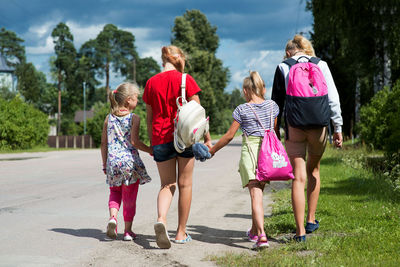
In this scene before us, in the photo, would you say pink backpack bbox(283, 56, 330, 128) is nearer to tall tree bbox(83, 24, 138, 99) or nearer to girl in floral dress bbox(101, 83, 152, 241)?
girl in floral dress bbox(101, 83, 152, 241)

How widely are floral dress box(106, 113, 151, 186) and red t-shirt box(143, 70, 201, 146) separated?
0.49 meters

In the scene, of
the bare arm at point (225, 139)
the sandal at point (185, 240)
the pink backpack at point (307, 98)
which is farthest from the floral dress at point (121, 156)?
the pink backpack at point (307, 98)

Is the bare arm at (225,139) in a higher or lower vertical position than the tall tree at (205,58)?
lower

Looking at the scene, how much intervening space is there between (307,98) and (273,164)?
28.7 inches

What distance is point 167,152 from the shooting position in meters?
5.14

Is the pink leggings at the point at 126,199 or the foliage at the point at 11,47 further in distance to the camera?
the foliage at the point at 11,47

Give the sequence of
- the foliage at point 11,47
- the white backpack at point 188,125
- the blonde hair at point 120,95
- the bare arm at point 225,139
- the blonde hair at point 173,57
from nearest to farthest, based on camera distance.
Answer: the white backpack at point 188,125 → the bare arm at point 225,139 → the blonde hair at point 173,57 → the blonde hair at point 120,95 → the foliage at point 11,47

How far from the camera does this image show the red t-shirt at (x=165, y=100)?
5.11 metres

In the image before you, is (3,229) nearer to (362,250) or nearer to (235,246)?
(235,246)

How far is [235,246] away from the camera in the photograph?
5.09 meters

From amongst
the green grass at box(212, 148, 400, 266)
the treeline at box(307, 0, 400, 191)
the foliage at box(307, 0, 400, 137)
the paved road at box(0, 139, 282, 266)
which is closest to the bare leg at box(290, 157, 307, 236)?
the green grass at box(212, 148, 400, 266)

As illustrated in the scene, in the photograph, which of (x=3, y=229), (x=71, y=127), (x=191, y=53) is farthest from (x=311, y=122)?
(x=71, y=127)

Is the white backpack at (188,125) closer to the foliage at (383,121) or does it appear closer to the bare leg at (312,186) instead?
the bare leg at (312,186)

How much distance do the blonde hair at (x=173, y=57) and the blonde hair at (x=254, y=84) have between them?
735 mm
